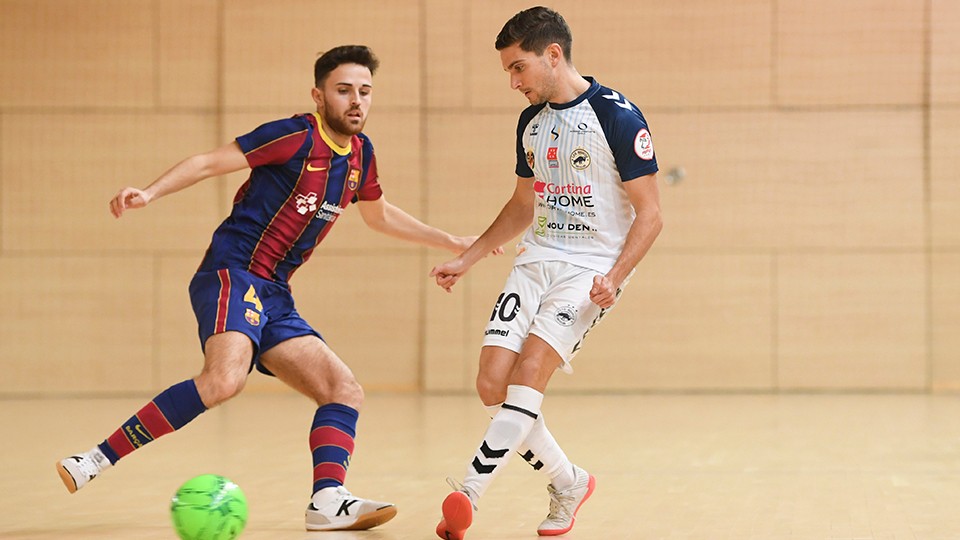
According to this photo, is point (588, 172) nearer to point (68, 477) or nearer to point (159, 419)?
point (159, 419)

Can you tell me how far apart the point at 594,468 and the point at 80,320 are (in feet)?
21.8

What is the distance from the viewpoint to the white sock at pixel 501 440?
423cm

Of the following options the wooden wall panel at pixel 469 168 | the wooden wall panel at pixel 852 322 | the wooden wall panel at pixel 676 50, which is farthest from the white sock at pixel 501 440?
the wooden wall panel at pixel 852 322

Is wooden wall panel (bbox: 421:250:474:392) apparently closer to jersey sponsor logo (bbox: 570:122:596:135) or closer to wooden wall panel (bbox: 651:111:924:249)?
wooden wall panel (bbox: 651:111:924:249)

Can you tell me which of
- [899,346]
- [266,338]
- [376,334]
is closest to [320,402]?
[266,338]

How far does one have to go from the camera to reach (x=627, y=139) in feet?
14.5

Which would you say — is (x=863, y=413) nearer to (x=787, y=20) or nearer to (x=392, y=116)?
(x=787, y=20)

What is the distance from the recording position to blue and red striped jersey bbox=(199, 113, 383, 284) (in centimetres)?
487

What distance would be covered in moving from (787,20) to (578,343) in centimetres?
762

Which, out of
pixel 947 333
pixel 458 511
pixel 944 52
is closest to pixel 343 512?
pixel 458 511

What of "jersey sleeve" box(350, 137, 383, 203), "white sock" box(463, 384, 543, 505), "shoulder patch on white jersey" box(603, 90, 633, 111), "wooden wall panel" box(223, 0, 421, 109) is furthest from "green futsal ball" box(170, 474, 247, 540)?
"wooden wall panel" box(223, 0, 421, 109)

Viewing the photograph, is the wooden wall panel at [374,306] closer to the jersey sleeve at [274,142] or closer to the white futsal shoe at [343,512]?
the jersey sleeve at [274,142]

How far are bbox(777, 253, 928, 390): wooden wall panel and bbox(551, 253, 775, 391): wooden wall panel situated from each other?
0.21 meters

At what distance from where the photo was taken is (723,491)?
18.0 ft
